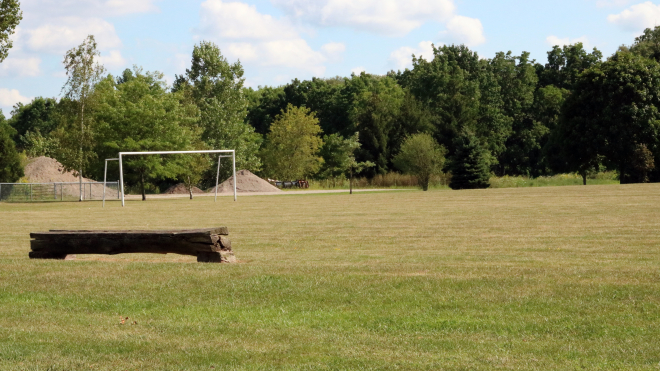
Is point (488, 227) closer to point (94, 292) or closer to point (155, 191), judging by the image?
point (94, 292)

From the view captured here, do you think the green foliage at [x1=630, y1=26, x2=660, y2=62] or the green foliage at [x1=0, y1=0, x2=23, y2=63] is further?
the green foliage at [x1=630, y1=26, x2=660, y2=62]

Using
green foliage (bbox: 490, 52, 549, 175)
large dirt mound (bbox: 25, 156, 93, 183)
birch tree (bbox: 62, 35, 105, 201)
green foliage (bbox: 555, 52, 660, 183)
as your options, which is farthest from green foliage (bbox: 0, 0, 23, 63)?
green foliage (bbox: 490, 52, 549, 175)

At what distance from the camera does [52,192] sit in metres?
60.0

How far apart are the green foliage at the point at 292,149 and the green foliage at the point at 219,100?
3.81 m

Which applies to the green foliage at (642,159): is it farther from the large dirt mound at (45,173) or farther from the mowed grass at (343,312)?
the mowed grass at (343,312)

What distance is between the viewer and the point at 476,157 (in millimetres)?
68500

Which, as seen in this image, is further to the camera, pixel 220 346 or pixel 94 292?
pixel 94 292

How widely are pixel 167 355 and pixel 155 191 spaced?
73009mm

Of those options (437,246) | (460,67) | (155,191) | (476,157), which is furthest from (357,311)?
(460,67)

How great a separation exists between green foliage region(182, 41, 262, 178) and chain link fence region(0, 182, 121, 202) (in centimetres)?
1684

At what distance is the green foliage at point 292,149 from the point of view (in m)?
87.0

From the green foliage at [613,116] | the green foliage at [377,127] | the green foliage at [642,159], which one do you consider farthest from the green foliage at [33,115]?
the green foliage at [642,159]

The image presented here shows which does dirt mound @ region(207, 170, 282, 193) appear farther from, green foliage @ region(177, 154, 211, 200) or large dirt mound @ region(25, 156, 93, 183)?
large dirt mound @ region(25, 156, 93, 183)

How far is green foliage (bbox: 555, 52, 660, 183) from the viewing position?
6375 centimetres
